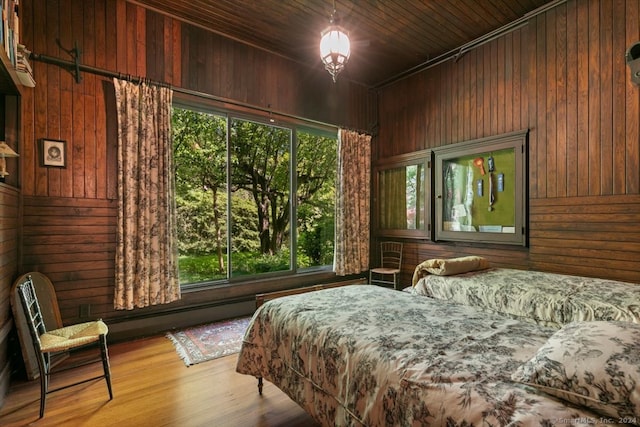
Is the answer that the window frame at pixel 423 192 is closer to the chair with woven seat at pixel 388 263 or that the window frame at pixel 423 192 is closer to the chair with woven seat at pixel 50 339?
the chair with woven seat at pixel 388 263

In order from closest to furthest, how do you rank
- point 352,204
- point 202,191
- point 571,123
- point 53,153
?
point 53,153, point 571,123, point 202,191, point 352,204

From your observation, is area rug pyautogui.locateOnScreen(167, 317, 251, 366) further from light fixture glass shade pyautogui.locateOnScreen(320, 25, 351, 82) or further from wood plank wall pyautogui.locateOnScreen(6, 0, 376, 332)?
light fixture glass shade pyautogui.locateOnScreen(320, 25, 351, 82)

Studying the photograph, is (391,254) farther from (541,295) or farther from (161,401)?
(161,401)

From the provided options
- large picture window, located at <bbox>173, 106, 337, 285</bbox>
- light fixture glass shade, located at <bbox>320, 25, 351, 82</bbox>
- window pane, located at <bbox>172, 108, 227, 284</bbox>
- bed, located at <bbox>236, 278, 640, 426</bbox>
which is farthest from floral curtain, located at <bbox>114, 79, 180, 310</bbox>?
light fixture glass shade, located at <bbox>320, 25, 351, 82</bbox>

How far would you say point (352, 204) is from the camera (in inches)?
180

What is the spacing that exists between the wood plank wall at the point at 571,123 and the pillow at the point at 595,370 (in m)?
2.31

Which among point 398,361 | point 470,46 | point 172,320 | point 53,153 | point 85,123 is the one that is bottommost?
point 172,320

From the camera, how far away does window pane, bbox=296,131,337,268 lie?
4.53 metres

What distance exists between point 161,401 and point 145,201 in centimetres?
179

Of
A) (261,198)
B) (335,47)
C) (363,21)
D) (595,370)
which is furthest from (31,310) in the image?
(363,21)

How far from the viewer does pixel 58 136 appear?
269cm

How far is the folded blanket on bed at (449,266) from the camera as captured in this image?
2.91 metres

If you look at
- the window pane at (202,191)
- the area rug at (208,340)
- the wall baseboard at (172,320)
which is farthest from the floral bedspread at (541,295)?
the window pane at (202,191)

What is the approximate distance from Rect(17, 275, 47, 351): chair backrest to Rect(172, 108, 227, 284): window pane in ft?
5.03
